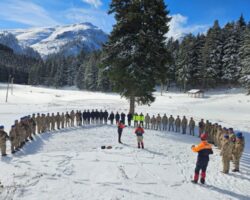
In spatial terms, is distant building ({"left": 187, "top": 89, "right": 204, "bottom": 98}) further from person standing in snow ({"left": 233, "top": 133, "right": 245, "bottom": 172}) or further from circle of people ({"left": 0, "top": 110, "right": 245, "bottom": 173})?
person standing in snow ({"left": 233, "top": 133, "right": 245, "bottom": 172})

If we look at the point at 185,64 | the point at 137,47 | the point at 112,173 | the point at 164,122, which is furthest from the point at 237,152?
the point at 185,64

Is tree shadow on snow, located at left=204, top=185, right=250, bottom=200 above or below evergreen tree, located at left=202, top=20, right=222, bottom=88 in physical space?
below

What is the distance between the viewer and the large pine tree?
2734 centimetres

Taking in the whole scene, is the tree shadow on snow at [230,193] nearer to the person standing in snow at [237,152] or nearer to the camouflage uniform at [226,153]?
the camouflage uniform at [226,153]

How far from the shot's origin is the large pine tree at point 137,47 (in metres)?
27.3

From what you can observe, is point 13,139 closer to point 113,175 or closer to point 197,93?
point 113,175

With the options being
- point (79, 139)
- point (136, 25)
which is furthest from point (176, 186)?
point (136, 25)

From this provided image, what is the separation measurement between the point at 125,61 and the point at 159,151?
12.9 m

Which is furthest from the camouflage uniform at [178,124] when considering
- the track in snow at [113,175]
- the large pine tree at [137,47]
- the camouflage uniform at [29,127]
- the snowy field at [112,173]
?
the camouflage uniform at [29,127]

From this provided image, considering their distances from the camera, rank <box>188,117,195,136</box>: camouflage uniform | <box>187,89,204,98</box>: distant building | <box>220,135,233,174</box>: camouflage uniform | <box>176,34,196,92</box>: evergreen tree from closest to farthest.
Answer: <box>220,135,233,174</box>: camouflage uniform, <box>188,117,195,136</box>: camouflage uniform, <box>187,89,204,98</box>: distant building, <box>176,34,196,92</box>: evergreen tree

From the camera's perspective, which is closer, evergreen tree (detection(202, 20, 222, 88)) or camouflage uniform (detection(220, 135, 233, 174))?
camouflage uniform (detection(220, 135, 233, 174))

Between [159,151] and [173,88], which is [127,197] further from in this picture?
[173,88]

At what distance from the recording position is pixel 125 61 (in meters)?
27.9

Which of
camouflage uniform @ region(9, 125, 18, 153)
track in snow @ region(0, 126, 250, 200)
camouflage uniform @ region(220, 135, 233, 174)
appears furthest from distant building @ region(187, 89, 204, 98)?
camouflage uniform @ region(220, 135, 233, 174)
